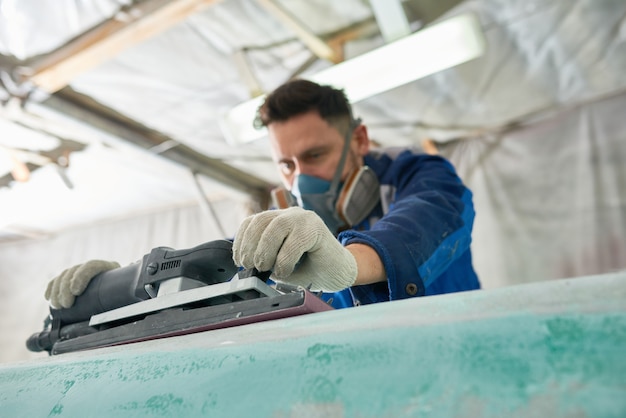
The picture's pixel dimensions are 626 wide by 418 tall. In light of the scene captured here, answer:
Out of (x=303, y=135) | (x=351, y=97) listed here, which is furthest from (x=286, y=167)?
(x=351, y=97)

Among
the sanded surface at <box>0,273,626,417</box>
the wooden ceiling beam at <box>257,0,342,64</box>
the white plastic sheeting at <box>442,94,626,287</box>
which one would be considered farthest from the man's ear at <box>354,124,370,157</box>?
the white plastic sheeting at <box>442,94,626,287</box>

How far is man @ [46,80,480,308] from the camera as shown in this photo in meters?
0.65

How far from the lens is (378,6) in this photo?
1.92 metres

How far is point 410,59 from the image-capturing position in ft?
6.28

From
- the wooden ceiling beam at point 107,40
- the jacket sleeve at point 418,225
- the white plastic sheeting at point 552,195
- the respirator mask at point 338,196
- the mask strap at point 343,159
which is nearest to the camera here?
the jacket sleeve at point 418,225

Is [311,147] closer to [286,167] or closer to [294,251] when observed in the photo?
[286,167]

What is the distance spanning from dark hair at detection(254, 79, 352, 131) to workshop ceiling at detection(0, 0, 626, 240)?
0.56 meters

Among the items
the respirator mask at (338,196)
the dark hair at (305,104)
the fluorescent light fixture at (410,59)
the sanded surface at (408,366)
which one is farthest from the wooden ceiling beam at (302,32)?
the sanded surface at (408,366)

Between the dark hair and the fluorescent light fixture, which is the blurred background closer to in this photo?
the fluorescent light fixture

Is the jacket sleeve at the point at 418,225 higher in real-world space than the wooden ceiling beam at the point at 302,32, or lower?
lower

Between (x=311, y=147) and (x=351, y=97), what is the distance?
2.31ft

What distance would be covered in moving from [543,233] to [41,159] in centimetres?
335

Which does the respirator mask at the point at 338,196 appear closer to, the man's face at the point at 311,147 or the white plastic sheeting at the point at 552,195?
the man's face at the point at 311,147

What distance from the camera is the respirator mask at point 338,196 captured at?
126 cm
